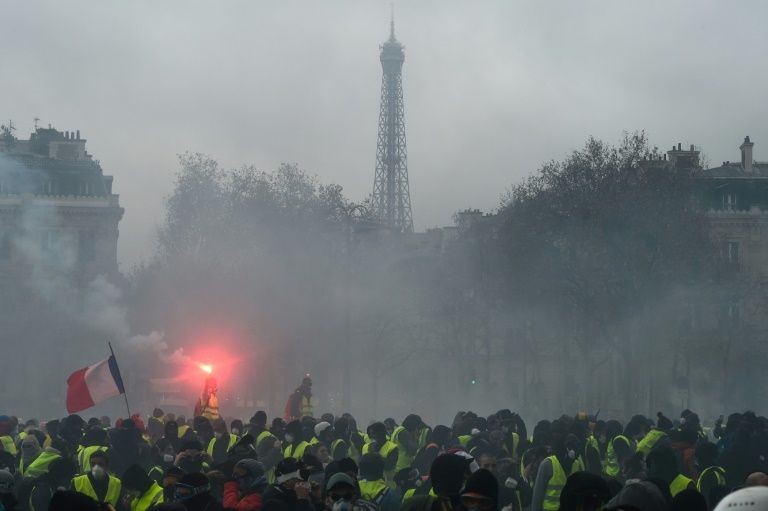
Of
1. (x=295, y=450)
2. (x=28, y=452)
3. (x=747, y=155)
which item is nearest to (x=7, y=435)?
(x=28, y=452)

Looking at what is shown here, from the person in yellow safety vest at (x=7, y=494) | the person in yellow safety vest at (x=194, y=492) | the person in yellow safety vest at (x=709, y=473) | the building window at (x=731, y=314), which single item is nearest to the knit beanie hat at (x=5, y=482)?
the person in yellow safety vest at (x=7, y=494)

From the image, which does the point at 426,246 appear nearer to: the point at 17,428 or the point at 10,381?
the point at 10,381

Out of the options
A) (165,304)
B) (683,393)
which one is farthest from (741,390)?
(165,304)

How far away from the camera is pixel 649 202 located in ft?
161

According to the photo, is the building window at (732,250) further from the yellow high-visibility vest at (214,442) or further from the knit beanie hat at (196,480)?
the knit beanie hat at (196,480)

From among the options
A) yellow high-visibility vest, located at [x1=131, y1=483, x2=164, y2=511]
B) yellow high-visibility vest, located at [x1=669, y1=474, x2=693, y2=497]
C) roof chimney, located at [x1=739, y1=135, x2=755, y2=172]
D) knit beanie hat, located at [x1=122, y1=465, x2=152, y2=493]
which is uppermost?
roof chimney, located at [x1=739, y1=135, x2=755, y2=172]

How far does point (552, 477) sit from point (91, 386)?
1145 cm

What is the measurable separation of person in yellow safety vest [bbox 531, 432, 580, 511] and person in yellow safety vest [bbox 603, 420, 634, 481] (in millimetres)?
3917

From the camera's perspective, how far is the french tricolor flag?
24094 mm

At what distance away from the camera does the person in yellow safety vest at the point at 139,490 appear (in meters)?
12.4

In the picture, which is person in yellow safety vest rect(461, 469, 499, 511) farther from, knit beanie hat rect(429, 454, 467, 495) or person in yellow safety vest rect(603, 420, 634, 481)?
person in yellow safety vest rect(603, 420, 634, 481)

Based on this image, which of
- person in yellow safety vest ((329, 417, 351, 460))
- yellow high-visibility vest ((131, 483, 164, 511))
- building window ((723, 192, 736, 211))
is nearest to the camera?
yellow high-visibility vest ((131, 483, 164, 511))

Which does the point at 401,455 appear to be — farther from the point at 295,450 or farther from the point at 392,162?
the point at 392,162

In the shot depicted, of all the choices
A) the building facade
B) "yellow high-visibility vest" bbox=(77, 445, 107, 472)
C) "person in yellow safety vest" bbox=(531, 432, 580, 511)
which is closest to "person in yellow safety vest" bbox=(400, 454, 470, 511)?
"person in yellow safety vest" bbox=(531, 432, 580, 511)
